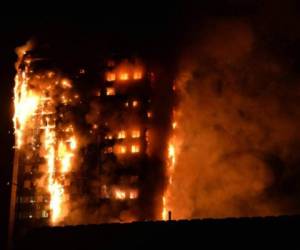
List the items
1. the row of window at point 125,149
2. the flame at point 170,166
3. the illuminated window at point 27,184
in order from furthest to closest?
1. the illuminated window at point 27,184
2. the row of window at point 125,149
3. the flame at point 170,166

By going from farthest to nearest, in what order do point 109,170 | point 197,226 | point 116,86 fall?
point 116,86 → point 109,170 → point 197,226

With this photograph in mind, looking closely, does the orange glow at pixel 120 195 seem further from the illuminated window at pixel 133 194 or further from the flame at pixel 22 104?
the flame at pixel 22 104

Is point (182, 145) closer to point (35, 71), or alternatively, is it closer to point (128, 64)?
point (128, 64)

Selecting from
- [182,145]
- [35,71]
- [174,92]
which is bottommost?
[182,145]

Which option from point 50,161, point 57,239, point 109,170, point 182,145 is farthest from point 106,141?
point 57,239

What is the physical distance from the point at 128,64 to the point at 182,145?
42.4 ft

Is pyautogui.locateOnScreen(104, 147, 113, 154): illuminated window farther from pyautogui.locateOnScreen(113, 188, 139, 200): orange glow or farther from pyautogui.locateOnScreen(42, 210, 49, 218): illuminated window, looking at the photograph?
pyautogui.locateOnScreen(42, 210, 49, 218): illuminated window

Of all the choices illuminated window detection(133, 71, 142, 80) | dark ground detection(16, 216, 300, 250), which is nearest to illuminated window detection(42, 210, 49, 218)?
illuminated window detection(133, 71, 142, 80)

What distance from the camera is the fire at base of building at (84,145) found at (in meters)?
40.9

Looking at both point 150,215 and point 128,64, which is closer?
point 150,215

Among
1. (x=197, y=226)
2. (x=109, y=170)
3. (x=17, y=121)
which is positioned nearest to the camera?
(x=197, y=226)

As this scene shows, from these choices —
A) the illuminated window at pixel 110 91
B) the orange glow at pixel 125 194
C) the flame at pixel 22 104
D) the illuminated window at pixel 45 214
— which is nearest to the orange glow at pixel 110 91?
the illuminated window at pixel 110 91

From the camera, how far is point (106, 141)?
1729 inches

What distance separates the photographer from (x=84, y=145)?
4375 centimetres
